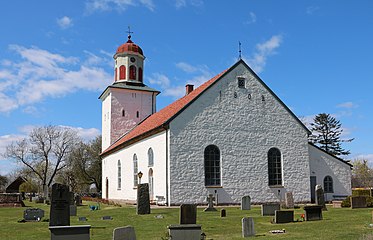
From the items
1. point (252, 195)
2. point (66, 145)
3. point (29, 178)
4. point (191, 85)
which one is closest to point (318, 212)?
point (252, 195)

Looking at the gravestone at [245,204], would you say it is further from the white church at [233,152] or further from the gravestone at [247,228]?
the gravestone at [247,228]

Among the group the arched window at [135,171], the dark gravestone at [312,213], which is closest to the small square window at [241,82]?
the arched window at [135,171]

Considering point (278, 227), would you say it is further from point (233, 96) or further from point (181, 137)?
point (233, 96)

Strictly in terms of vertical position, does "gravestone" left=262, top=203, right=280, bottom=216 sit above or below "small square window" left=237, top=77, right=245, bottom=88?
below

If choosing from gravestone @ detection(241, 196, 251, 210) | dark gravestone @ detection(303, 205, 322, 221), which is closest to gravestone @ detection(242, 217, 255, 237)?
dark gravestone @ detection(303, 205, 322, 221)

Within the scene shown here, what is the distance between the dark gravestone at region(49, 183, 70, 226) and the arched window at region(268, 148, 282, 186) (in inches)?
770

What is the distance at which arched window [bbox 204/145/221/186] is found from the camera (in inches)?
1133

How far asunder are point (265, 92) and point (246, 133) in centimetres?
351

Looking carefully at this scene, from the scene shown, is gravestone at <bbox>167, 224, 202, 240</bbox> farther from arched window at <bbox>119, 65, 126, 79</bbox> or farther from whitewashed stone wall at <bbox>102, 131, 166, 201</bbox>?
arched window at <bbox>119, 65, 126, 79</bbox>

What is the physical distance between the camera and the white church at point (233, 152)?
28.3m

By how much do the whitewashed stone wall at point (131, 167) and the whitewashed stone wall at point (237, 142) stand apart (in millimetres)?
1339

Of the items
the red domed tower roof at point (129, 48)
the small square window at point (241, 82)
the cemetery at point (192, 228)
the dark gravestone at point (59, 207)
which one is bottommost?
Result: the cemetery at point (192, 228)

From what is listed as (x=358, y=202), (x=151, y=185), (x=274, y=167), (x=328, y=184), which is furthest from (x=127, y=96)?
(x=358, y=202)

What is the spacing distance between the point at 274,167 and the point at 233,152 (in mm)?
3549
